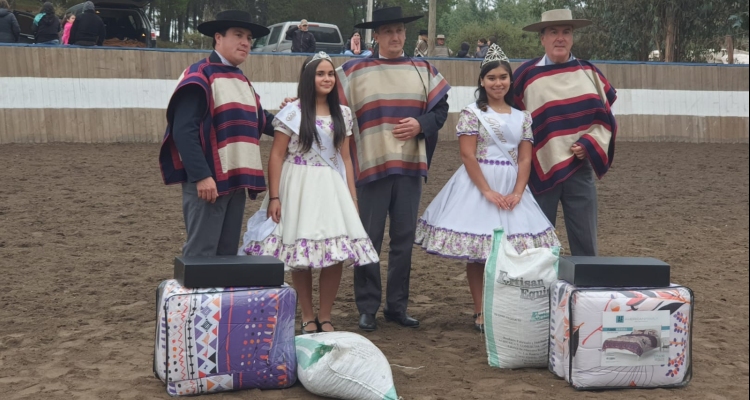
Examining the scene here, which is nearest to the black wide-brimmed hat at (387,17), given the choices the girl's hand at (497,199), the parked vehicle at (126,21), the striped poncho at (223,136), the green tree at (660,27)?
the striped poncho at (223,136)

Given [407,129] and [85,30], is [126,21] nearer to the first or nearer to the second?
[85,30]

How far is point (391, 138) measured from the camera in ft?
16.9

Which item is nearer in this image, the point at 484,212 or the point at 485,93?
the point at 484,212

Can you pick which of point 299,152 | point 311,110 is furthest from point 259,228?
point 311,110

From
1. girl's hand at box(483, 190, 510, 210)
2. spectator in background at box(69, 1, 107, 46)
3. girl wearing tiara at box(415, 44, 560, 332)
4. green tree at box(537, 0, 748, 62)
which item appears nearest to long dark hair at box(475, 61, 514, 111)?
girl wearing tiara at box(415, 44, 560, 332)

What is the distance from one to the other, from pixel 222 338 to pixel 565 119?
2.25 metres

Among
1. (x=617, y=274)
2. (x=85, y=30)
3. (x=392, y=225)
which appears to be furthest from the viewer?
(x=85, y=30)

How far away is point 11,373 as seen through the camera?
4.38 m

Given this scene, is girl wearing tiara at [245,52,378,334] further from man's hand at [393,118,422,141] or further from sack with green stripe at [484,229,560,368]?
sack with green stripe at [484,229,560,368]

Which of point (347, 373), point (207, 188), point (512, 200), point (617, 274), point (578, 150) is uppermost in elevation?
point (578, 150)

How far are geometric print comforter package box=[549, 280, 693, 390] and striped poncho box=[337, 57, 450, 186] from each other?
1398mm

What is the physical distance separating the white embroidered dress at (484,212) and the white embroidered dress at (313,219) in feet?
1.48

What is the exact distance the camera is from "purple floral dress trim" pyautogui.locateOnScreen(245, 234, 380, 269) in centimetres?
468

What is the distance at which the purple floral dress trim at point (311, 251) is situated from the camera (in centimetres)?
468
